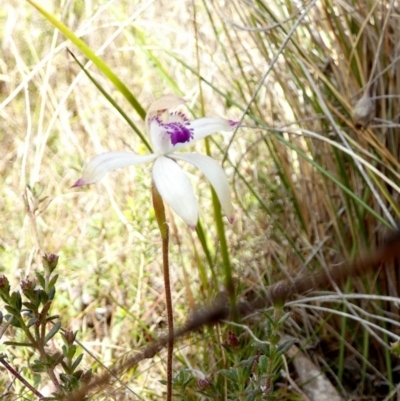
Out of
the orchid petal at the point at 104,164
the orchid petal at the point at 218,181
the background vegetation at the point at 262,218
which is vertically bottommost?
the background vegetation at the point at 262,218

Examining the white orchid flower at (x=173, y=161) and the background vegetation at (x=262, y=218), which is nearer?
the white orchid flower at (x=173, y=161)

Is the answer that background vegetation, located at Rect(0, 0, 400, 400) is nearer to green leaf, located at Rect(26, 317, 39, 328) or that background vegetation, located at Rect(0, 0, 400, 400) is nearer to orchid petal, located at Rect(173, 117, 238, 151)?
green leaf, located at Rect(26, 317, 39, 328)

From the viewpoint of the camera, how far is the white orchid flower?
2.62 feet

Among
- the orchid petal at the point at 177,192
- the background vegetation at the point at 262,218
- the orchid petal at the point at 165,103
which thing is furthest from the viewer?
the background vegetation at the point at 262,218

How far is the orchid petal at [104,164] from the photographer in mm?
836

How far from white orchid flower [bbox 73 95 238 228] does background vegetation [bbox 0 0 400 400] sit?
1.09 ft

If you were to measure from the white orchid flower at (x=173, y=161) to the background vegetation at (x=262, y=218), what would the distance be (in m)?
0.33

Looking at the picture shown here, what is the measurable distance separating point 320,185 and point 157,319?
0.52m

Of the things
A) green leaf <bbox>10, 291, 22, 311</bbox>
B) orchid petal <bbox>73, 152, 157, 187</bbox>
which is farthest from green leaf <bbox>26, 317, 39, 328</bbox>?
orchid petal <bbox>73, 152, 157, 187</bbox>

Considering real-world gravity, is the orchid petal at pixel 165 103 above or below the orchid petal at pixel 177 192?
above

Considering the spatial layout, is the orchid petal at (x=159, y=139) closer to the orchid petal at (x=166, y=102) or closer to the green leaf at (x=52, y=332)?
the orchid petal at (x=166, y=102)

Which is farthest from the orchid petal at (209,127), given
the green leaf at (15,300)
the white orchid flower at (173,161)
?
the green leaf at (15,300)

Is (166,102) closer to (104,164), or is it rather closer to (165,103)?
(165,103)

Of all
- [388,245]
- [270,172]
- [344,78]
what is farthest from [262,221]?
[388,245]
